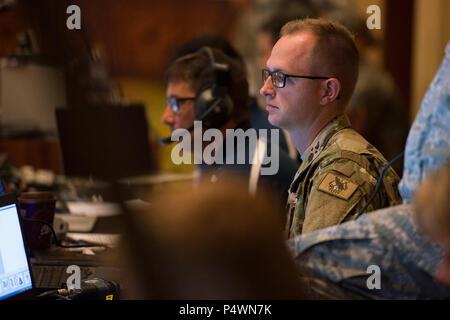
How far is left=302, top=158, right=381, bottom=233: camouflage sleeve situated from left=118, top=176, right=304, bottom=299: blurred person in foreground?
18.6 inches

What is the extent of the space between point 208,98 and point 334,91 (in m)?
Result: 0.69

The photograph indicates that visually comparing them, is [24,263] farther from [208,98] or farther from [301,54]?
[208,98]

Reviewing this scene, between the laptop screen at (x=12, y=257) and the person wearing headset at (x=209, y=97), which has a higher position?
the person wearing headset at (x=209, y=97)

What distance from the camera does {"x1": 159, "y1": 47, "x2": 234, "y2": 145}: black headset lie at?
6.67 feet

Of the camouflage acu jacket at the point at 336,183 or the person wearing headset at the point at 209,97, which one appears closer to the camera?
the camouflage acu jacket at the point at 336,183

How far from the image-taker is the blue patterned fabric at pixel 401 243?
94 cm

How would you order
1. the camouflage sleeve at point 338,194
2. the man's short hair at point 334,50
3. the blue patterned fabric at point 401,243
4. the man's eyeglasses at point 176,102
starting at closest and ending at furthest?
the blue patterned fabric at point 401,243 < the camouflage sleeve at point 338,194 < the man's short hair at point 334,50 < the man's eyeglasses at point 176,102

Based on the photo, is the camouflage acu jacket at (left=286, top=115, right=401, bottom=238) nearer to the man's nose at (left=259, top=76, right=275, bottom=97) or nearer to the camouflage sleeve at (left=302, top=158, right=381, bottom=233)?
the camouflage sleeve at (left=302, top=158, right=381, bottom=233)

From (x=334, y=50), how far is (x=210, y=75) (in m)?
0.76

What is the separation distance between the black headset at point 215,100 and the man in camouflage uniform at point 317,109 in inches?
21.7

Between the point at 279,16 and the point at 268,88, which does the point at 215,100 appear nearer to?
the point at 268,88

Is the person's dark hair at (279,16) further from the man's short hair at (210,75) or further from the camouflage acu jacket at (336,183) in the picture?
the camouflage acu jacket at (336,183)

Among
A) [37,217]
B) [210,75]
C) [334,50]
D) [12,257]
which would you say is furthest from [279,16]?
[12,257]

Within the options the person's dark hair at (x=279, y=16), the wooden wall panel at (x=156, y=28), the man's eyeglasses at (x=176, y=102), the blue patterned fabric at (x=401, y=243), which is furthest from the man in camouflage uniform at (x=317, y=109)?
the wooden wall panel at (x=156, y=28)
